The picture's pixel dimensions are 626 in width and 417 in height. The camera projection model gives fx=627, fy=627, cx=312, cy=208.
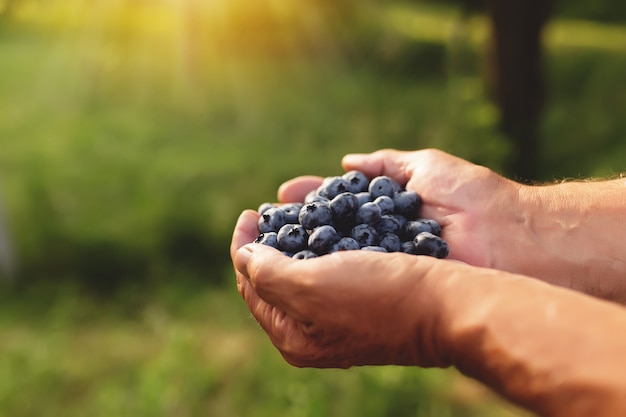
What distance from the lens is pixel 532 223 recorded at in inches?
74.7

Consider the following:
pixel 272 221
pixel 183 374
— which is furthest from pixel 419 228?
pixel 183 374

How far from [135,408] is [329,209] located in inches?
84.2

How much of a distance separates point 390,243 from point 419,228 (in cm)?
14

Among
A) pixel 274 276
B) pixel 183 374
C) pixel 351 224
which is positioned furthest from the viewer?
pixel 183 374

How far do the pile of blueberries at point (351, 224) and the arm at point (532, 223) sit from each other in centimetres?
11

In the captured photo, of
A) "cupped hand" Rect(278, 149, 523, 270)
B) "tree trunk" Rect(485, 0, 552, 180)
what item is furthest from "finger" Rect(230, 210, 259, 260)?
"tree trunk" Rect(485, 0, 552, 180)

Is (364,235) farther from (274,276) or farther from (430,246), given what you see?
(274,276)

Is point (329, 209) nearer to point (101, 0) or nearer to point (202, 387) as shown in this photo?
point (202, 387)

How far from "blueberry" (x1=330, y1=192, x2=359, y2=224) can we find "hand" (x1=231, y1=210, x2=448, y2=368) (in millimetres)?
282

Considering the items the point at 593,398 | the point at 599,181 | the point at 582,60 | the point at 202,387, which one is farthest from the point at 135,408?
the point at 582,60

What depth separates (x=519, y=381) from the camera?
1.11 m

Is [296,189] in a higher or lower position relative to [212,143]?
higher

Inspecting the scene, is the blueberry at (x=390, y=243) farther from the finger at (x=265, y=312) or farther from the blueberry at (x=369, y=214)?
the finger at (x=265, y=312)

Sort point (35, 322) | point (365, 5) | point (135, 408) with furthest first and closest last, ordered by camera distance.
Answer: point (365, 5) → point (35, 322) → point (135, 408)
